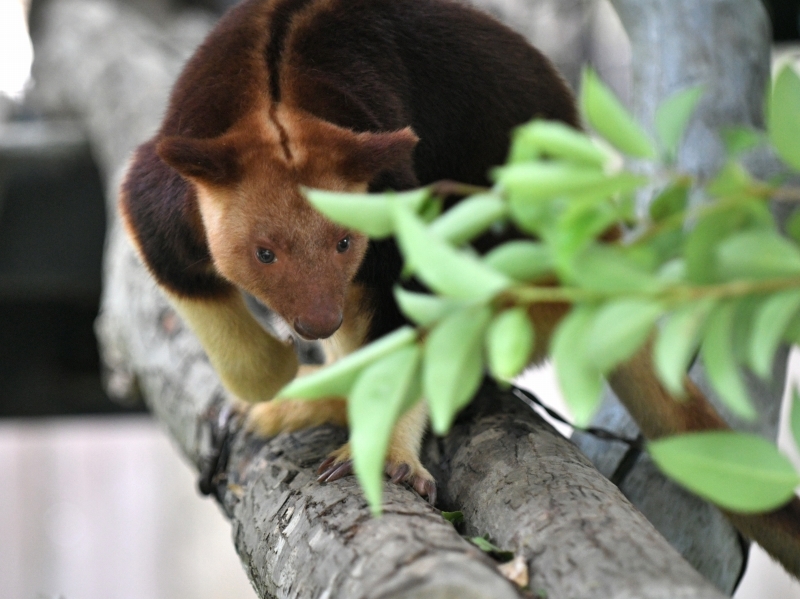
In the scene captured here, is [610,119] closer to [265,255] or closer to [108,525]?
[265,255]

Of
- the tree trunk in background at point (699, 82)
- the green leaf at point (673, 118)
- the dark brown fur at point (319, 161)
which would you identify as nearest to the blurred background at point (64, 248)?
the tree trunk in background at point (699, 82)

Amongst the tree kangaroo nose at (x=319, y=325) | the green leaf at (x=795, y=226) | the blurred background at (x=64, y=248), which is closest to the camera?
the green leaf at (x=795, y=226)

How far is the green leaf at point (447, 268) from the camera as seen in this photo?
64 cm

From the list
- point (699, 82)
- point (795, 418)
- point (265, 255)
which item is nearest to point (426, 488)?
point (265, 255)

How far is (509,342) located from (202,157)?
3.35 feet

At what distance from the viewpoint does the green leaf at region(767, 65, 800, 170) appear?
0.70m

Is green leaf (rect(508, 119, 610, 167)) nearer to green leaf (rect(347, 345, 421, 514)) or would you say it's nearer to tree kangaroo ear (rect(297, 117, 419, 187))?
green leaf (rect(347, 345, 421, 514))

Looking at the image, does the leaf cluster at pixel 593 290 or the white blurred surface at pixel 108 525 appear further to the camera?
the white blurred surface at pixel 108 525

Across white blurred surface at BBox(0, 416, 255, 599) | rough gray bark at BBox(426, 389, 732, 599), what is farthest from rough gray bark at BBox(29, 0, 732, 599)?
white blurred surface at BBox(0, 416, 255, 599)

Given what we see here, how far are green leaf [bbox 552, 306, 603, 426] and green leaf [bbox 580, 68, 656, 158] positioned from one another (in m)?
0.13

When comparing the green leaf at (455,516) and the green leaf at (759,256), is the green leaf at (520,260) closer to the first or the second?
the green leaf at (759,256)

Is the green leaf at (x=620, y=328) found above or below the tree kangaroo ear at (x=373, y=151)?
above

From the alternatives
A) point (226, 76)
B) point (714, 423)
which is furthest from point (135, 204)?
Result: point (714, 423)

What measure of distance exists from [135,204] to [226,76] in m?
0.37
